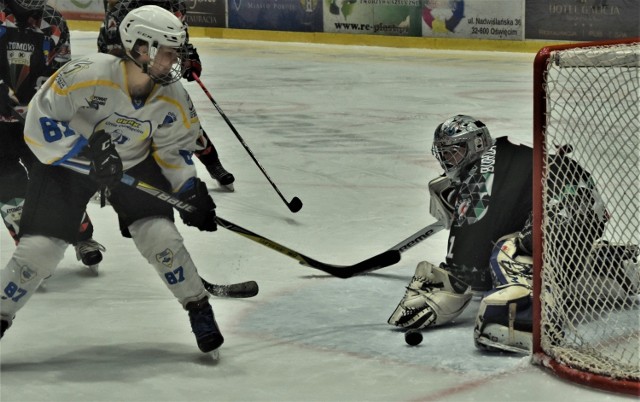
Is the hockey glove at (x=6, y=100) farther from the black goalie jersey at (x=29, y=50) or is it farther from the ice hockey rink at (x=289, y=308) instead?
the ice hockey rink at (x=289, y=308)

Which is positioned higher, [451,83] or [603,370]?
[603,370]

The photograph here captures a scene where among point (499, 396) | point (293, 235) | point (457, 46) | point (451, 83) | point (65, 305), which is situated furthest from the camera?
point (457, 46)

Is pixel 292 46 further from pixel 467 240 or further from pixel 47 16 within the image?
pixel 467 240

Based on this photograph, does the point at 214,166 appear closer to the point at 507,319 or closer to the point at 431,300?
the point at 431,300

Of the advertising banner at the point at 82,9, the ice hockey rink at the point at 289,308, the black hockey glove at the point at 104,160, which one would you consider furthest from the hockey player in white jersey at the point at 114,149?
the advertising banner at the point at 82,9

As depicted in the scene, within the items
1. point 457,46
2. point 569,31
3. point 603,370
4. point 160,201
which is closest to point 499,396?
point 603,370

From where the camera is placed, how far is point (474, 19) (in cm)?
1068

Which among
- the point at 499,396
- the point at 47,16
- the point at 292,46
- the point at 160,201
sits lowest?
the point at 292,46

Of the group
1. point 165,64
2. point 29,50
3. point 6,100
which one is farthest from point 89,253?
point 165,64

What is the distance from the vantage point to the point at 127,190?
3.07m

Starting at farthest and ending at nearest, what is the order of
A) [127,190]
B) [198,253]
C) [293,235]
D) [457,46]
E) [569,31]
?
[457,46] → [569,31] → [293,235] → [198,253] → [127,190]

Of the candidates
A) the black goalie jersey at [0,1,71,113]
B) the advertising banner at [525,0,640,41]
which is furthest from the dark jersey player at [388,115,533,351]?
the advertising banner at [525,0,640,41]

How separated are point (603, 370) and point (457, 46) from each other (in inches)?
323

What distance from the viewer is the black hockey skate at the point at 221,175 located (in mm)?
5414
